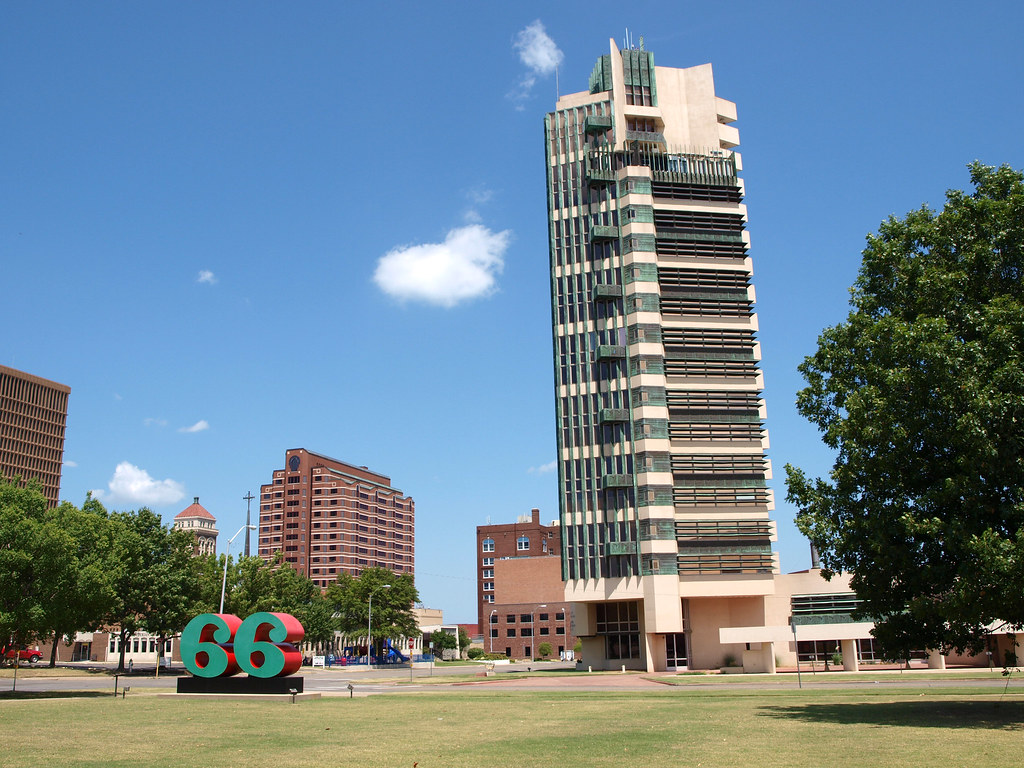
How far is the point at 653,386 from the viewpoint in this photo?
85.4 m

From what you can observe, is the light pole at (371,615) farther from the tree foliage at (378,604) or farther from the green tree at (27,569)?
the green tree at (27,569)

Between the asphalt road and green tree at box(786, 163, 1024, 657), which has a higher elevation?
green tree at box(786, 163, 1024, 657)

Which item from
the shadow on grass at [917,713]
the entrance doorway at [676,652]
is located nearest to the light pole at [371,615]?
the entrance doorway at [676,652]

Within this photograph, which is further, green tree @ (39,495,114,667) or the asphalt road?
the asphalt road

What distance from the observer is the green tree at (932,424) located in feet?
83.0

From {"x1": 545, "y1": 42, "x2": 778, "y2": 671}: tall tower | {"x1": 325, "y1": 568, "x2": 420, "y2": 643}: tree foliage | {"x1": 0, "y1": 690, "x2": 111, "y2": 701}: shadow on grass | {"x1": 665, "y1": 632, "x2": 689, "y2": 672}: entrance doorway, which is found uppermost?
{"x1": 545, "y1": 42, "x2": 778, "y2": 671}: tall tower

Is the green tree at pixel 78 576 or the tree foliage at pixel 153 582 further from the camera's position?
the tree foliage at pixel 153 582

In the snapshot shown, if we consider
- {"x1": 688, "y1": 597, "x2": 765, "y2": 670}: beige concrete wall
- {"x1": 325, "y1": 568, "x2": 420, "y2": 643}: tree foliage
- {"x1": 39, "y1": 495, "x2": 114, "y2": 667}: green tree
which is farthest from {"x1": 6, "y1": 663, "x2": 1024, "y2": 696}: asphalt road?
{"x1": 325, "y1": 568, "x2": 420, "y2": 643}: tree foliage

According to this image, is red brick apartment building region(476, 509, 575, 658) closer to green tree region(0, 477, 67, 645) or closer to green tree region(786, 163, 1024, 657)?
green tree region(0, 477, 67, 645)

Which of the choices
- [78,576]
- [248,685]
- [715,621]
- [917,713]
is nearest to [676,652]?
[715,621]

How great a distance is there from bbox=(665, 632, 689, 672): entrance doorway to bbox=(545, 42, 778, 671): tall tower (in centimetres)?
18

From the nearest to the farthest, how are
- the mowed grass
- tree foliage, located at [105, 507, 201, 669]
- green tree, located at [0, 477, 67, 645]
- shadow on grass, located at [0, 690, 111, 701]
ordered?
A: 1. the mowed grass
2. green tree, located at [0, 477, 67, 645]
3. shadow on grass, located at [0, 690, 111, 701]
4. tree foliage, located at [105, 507, 201, 669]

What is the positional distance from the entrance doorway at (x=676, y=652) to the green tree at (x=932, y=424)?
55.0 m

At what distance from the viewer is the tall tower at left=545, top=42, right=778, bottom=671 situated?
274ft
